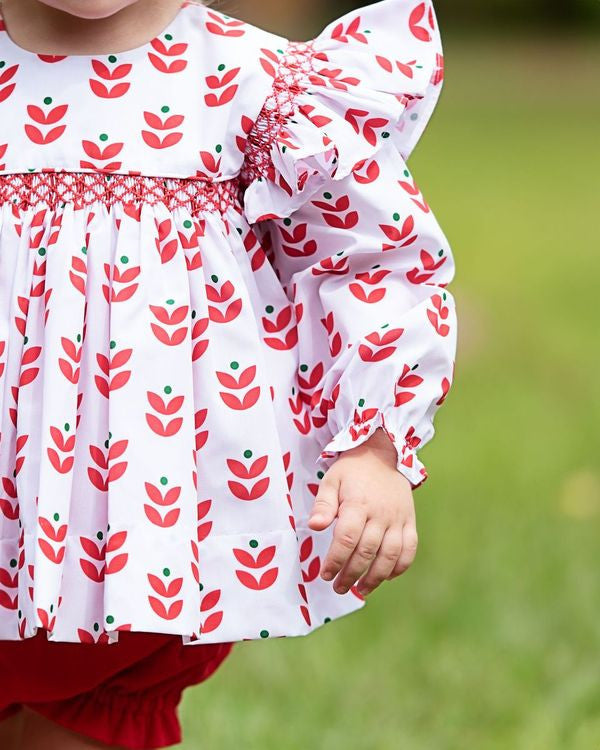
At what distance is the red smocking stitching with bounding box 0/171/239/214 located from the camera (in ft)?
4.57

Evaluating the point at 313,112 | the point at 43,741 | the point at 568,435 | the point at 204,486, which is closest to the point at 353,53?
the point at 313,112

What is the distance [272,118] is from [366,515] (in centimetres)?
41

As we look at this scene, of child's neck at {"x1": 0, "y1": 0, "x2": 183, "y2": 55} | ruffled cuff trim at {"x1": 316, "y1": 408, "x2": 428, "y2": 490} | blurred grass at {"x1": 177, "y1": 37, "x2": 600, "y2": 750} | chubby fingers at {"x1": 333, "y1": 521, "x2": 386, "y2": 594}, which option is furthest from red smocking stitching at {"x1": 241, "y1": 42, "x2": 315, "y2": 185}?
blurred grass at {"x1": 177, "y1": 37, "x2": 600, "y2": 750}

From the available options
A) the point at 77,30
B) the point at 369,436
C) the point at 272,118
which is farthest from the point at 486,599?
the point at 77,30

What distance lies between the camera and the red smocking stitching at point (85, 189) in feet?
4.57

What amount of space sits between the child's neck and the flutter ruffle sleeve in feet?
0.45

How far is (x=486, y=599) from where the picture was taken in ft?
7.93

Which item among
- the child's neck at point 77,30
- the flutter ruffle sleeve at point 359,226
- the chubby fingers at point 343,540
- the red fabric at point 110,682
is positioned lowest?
the red fabric at point 110,682

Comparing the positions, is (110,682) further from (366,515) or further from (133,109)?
(133,109)

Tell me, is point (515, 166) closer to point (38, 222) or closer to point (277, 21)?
point (277, 21)

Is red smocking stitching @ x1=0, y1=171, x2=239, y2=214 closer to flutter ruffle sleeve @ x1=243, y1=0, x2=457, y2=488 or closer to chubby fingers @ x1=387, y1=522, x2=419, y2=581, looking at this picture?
flutter ruffle sleeve @ x1=243, y1=0, x2=457, y2=488

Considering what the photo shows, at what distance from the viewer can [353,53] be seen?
150 cm

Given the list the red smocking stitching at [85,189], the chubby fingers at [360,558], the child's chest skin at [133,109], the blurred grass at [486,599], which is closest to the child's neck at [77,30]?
the child's chest skin at [133,109]

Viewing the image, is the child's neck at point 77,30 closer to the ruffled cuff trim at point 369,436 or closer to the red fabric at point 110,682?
the ruffled cuff trim at point 369,436
